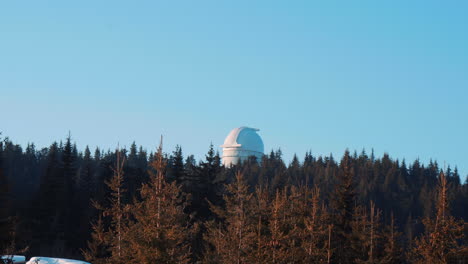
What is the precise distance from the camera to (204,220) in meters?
41.5

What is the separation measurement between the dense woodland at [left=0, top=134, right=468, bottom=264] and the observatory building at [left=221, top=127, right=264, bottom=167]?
910 cm

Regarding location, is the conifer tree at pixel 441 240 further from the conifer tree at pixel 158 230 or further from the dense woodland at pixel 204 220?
the conifer tree at pixel 158 230

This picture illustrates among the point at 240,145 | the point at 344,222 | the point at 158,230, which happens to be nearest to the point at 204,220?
the point at 344,222

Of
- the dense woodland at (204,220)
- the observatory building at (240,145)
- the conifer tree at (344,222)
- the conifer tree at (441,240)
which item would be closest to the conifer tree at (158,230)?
the dense woodland at (204,220)

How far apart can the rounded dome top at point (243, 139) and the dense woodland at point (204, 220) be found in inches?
387

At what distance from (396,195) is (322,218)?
7585cm

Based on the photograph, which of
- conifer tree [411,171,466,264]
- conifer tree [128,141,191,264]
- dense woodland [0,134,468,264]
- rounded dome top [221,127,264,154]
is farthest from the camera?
rounded dome top [221,127,264,154]

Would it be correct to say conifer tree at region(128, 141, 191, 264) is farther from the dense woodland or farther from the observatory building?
the observatory building

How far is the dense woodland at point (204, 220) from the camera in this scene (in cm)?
1931

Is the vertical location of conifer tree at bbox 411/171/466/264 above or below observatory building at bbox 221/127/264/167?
below

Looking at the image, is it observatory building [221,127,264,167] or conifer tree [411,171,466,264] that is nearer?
conifer tree [411,171,466,264]

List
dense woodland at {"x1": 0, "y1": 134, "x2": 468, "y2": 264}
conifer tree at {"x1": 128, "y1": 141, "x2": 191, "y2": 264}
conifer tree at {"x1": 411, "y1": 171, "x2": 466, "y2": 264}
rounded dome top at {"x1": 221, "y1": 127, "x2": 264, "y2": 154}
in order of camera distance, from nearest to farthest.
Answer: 1. conifer tree at {"x1": 128, "y1": 141, "x2": 191, "y2": 264}
2. dense woodland at {"x1": 0, "y1": 134, "x2": 468, "y2": 264}
3. conifer tree at {"x1": 411, "y1": 171, "x2": 466, "y2": 264}
4. rounded dome top at {"x1": 221, "y1": 127, "x2": 264, "y2": 154}

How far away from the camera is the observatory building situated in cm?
10512

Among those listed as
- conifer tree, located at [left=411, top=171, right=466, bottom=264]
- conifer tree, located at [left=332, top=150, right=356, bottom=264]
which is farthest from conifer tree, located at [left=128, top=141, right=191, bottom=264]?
conifer tree, located at [left=332, top=150, right=356, bottom=264]
